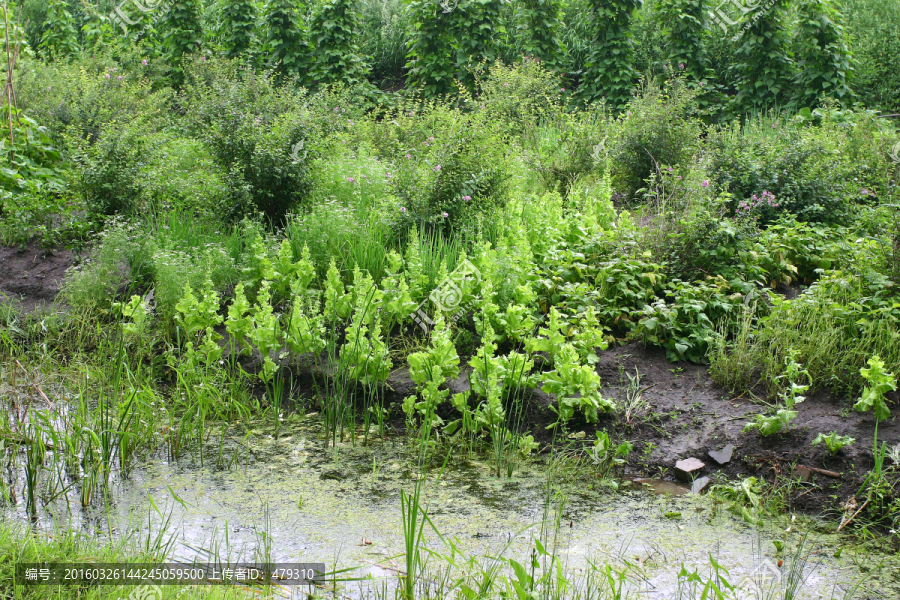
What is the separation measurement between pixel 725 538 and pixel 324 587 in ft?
5.01

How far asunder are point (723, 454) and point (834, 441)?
462 mm

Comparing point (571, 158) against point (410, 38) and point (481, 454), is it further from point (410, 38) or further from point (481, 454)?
point (410, 38)

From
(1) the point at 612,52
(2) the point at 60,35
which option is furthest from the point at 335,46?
(2) the point at 60,35

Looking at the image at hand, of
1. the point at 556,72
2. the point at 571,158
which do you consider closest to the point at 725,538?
the point at 571,158

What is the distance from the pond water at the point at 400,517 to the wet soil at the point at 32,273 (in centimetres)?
266

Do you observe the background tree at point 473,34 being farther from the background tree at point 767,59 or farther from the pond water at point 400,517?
the pond water at point 400,517

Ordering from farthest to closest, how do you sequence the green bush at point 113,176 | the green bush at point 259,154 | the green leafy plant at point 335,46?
1. the green leafy plant at point 335,46
2. the green bush at point 113,176
3. the green bush at point 259,154

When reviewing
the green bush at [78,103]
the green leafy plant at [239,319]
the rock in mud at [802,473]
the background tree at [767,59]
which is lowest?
the rock in mud at [802,473]

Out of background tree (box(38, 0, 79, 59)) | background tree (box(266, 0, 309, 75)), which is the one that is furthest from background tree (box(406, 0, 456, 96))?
background tree (box(38, 0, 79, 59))

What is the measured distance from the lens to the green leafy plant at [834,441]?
294cm

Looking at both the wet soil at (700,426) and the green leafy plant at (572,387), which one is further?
the green leafy plant at (572,387)

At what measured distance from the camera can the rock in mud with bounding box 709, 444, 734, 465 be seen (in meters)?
3.12

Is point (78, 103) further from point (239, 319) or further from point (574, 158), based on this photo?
point (574, 158)

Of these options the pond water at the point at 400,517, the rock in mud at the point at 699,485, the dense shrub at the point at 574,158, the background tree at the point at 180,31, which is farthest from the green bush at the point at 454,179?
the background tree at the point at 180,31
